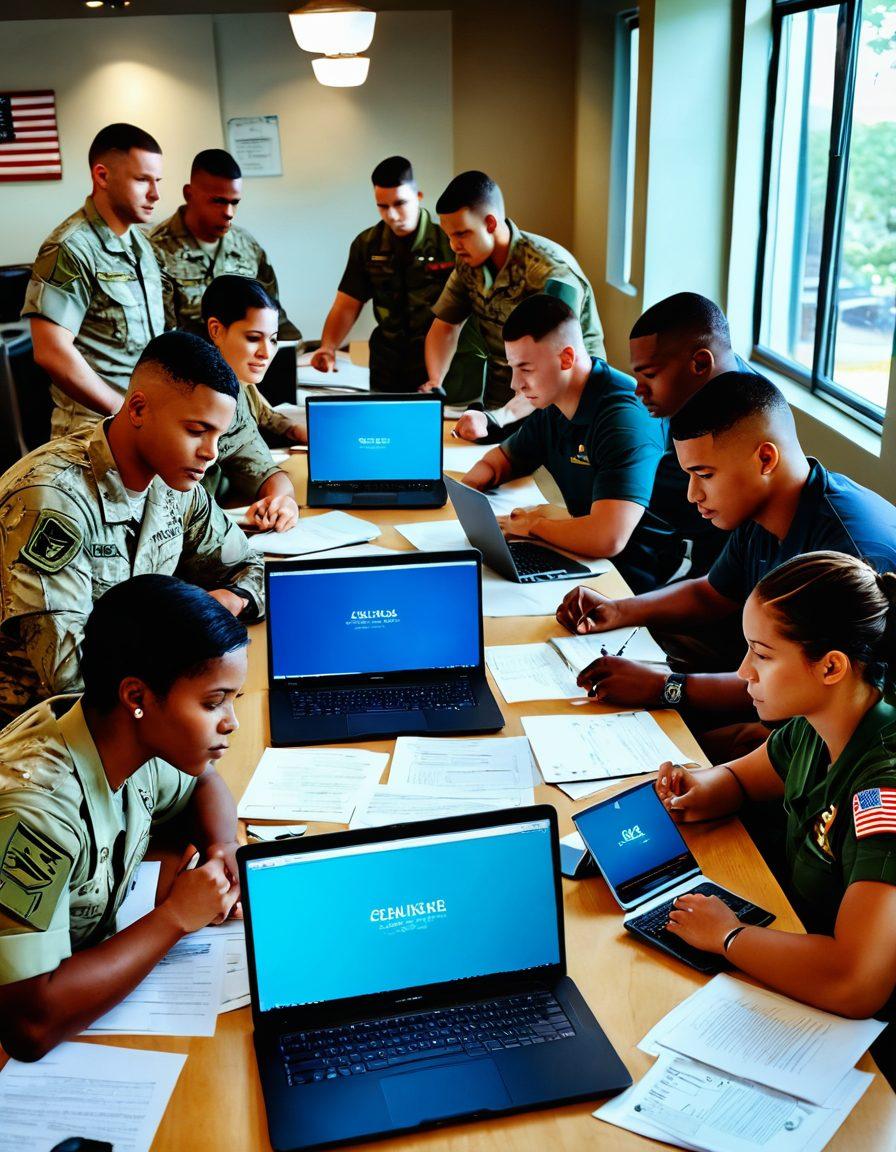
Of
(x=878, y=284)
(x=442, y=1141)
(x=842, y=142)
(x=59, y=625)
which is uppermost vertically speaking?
(x=842, y=142)

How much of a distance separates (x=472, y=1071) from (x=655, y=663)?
108 cm

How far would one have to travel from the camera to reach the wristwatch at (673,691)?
2.07 m

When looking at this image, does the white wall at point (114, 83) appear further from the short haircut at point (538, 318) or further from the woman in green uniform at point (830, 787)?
the woman in green uniform at point (830, 787)

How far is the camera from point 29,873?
1283 millimetres

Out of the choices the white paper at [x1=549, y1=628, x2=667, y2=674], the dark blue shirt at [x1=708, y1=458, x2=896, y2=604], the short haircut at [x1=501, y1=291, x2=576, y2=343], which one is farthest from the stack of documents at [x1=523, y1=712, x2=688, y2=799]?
the short haircut at [x1=501, y1=291, x2=576, y2=343]

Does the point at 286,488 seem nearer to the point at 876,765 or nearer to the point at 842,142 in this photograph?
the point at 876,765

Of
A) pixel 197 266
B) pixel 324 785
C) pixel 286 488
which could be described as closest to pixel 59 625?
pixel 324 785

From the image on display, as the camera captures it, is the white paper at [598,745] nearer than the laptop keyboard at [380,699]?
Yes

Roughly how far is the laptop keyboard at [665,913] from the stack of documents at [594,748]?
301 millimetres

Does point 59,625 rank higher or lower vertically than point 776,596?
lower

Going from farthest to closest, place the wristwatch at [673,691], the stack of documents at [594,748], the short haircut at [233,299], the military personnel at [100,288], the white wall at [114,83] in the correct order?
the white wall at [114,83] → the military personnel at [100,288] → the short haircut at [233,299] → the wristwatch at [673,691] → the stack of documents at [594,748]

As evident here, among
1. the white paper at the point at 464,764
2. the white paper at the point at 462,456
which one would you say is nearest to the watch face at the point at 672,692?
the white paper at the point at 464,764

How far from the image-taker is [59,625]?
200cm

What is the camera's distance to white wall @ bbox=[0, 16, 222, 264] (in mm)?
6562
